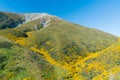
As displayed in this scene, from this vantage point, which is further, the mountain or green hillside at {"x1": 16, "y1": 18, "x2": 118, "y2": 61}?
green hillside at {"x1": 16, "y1": 18, "x2": 118, "y2": 61}

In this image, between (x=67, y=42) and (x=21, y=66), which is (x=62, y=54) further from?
(x=21, y=66)

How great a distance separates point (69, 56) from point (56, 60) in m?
11.3

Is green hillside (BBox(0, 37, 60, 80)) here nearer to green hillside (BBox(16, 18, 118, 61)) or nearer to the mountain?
the mountain

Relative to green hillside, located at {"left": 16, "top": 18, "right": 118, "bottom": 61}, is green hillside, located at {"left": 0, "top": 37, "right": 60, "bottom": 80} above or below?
below

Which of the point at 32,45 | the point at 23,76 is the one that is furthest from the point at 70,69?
the point at 32,45

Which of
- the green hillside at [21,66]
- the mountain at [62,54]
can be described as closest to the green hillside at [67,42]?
the mountain at [62,54]

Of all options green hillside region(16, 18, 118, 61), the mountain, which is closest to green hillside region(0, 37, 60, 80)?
the mountain

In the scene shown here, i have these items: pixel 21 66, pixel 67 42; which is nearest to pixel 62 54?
pixel 67 42

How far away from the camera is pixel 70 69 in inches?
4254

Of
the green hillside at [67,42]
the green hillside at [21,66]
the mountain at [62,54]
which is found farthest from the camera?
the green hillside at [67,42]

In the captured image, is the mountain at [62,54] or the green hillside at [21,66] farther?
the mountain at [62,54]

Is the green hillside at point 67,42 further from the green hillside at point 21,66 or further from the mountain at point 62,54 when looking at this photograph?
the green hillside at point 21,66

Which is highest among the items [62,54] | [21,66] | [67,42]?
[67,42]

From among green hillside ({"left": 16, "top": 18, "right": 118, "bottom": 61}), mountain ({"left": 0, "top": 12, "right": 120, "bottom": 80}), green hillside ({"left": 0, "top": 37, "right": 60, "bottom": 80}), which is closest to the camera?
green hillside ({"left": 0, "top": 37, "right": 60, "bottom": 80})
